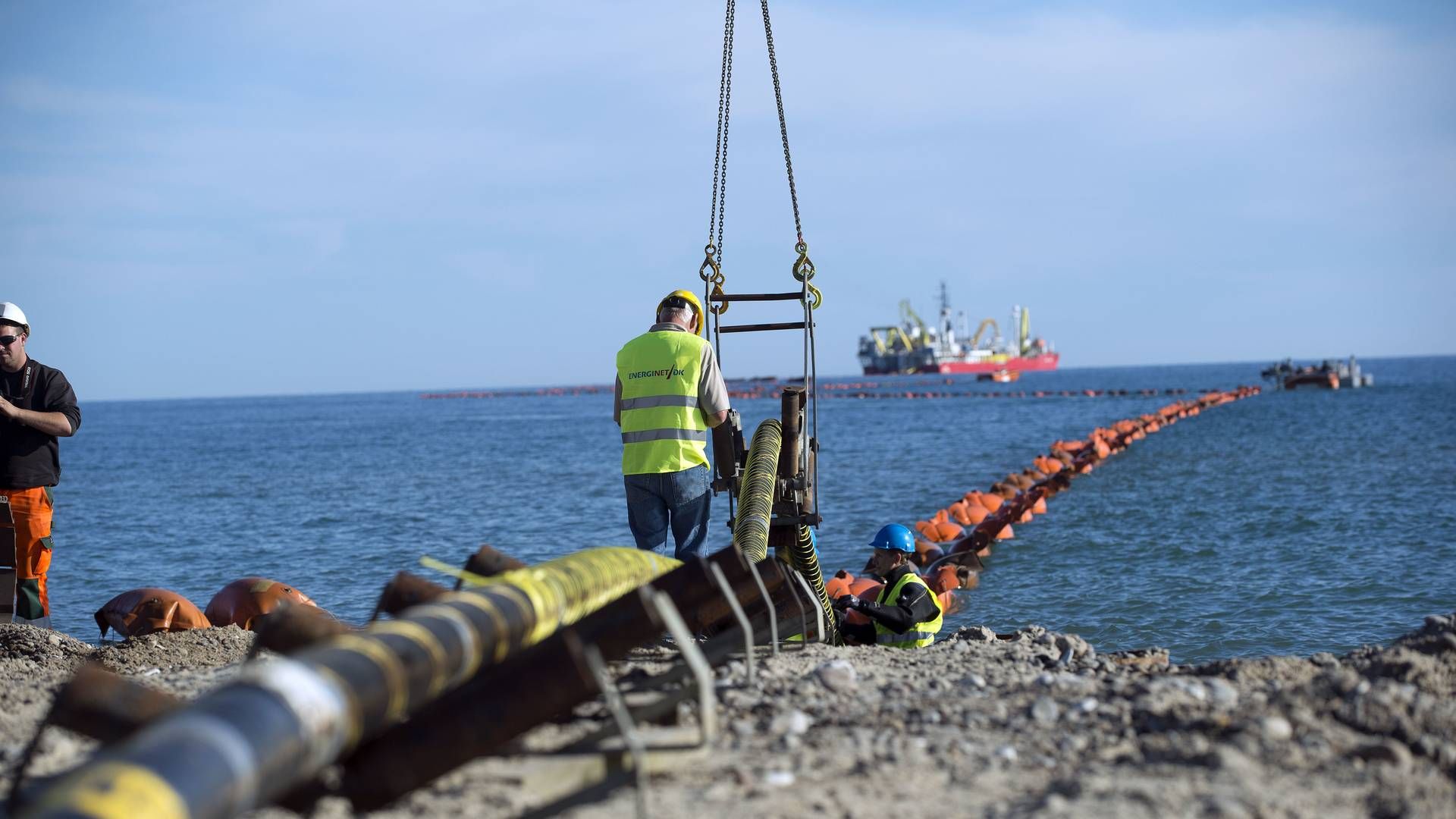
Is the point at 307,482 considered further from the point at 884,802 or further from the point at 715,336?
the point at 884,802

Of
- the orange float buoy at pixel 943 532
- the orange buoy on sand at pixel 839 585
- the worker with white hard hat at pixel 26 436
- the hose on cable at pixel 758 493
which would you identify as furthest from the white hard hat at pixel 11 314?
the orange float buoy at pixel 943 532

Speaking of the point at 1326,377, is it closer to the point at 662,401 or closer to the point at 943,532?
the point at 943,532

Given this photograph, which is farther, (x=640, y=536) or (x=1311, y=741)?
(x=640, y=536)

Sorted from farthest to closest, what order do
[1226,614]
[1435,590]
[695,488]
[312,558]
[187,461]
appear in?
[187,461]
[312,558]
[1435,590]
[1226,614]
[695,488]

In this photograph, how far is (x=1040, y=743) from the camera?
435 cm

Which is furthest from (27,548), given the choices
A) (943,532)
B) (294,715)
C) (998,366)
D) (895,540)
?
(998,366)

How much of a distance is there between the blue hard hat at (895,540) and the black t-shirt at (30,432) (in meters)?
5.40

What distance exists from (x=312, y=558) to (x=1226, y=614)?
12.9 meters

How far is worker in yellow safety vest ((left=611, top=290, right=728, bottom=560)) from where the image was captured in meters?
6.83

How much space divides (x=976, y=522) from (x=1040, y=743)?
15.4m

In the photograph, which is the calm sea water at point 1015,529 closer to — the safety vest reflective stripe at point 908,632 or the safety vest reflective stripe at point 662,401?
the safety vest reflective stripe at point 908,632

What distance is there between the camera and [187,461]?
155ft

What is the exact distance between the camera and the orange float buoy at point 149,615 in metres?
9.73

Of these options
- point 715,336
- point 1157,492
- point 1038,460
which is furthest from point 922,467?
point 715,336
